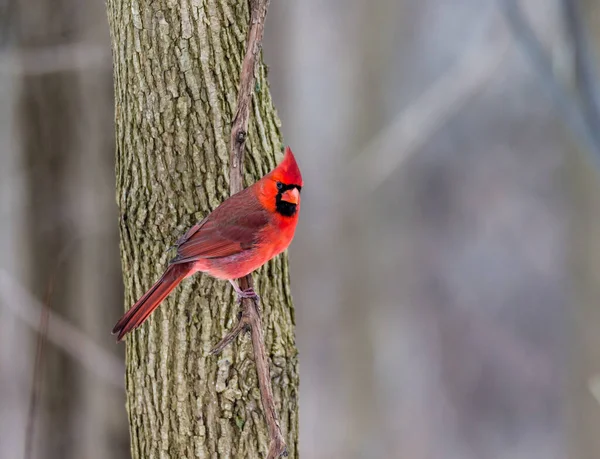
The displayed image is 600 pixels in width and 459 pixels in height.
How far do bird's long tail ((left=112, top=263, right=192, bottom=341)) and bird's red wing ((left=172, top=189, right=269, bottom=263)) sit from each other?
0.07 feet

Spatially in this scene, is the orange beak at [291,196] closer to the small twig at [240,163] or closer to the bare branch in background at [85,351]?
the small twig at [240,163]

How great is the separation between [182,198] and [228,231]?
0.59 m

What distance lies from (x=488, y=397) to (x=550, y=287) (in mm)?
815

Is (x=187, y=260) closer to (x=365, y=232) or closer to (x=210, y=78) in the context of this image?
(x=210, y=78)

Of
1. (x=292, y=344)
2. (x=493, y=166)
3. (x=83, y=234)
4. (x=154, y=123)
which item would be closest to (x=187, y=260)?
(x=154, y=123)

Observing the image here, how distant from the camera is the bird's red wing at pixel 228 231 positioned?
1.31 meters

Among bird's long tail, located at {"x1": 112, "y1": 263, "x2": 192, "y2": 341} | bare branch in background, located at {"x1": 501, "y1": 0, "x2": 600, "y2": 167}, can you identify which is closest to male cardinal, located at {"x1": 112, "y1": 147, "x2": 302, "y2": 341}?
bird's long tail, located at {"x1": 112, "y1": 263, "x2": 192, "y2": 341}

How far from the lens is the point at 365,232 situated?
500 cm

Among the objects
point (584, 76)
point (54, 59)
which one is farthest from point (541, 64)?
point (54, 59)

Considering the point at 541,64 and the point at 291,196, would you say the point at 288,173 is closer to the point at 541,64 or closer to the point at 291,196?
the point at 291,196

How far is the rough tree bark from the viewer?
1.94 meters

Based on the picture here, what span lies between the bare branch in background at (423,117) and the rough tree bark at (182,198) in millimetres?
2886

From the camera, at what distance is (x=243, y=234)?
1337mm

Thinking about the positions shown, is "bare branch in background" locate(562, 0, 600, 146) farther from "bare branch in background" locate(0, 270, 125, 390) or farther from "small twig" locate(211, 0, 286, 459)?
"bare branch in background" locate(0, 270, 125, 390)
